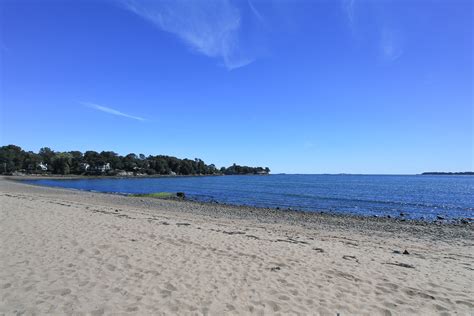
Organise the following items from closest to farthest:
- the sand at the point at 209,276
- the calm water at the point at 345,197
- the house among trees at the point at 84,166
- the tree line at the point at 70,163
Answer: the sand at the point at 209,276 → the calm water at the point at 345,197 → the tree line at the point at 70,163 → the house among trees at the point at 84,166

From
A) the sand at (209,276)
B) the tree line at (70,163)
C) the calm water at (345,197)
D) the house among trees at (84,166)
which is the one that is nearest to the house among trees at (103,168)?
the tree line at (70,163)

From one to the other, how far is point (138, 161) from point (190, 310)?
180m

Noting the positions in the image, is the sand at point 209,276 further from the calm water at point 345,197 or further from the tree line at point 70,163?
the tree line at point 70,163

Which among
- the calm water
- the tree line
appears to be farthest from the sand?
the tree line

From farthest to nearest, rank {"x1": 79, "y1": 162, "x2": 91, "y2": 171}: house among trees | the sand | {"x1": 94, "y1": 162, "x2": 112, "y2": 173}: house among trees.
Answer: {"x1": 94, "y1": 162, "x2": 112, "y2": 173}: house among trees
{"x1": 79, "y1": 162, "x2": 91, "y2": 171}: house among trees
the sand

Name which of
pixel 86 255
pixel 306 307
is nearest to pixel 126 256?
pixel 86 255

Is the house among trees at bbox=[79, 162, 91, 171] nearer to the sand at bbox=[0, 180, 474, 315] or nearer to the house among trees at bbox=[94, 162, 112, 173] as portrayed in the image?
the house among trees at bbox=[94, 162, 112, 173]

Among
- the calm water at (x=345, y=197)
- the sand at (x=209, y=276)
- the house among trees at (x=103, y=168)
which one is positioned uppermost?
the house among trees at (x=103, y=168)

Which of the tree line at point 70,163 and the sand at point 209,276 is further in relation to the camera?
the tree line at point 70,163

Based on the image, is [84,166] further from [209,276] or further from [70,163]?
[209,276]

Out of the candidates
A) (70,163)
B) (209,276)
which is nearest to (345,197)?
(209,276)

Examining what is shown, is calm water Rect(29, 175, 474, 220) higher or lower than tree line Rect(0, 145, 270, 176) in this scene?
lower

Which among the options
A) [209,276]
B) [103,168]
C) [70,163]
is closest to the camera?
[209,276]

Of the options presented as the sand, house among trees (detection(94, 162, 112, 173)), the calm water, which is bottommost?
the calm water
